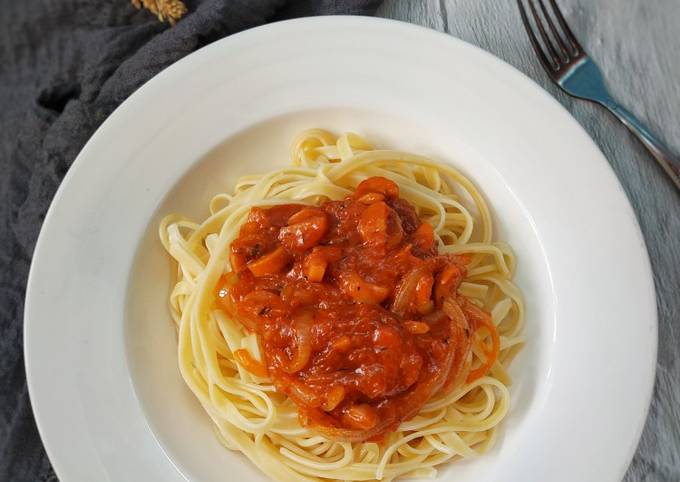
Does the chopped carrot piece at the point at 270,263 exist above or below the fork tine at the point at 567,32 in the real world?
below

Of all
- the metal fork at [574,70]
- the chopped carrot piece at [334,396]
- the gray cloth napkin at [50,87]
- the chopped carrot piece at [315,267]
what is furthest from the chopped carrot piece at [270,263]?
the metal fork at [574,70]

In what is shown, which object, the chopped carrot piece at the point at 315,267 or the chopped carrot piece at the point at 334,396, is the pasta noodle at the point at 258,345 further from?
the chopped carrot piece at the point at 315,267

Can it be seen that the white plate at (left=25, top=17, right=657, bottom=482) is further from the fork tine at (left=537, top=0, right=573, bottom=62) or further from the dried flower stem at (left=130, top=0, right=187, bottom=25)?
the dried flower stem at (left=130, top=0, right=187, bottom=25)

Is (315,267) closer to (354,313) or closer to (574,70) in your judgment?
(354,313)

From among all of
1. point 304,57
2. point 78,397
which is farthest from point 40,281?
point 304,57

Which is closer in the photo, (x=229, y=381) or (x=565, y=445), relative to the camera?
(x=565, y=445)

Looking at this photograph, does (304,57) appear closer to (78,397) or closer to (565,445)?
(78,397)

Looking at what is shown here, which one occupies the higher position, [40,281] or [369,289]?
[369,289]
